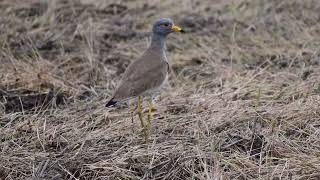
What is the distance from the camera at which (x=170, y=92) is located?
19.2ft

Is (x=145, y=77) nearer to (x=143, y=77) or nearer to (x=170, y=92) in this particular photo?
(x=143, y=77)

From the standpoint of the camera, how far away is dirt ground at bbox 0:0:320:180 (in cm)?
424

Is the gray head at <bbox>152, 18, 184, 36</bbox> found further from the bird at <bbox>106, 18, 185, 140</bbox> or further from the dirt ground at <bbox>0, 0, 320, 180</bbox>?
the dirt ground at <bbox>0, 0, 320, 180</bbox>

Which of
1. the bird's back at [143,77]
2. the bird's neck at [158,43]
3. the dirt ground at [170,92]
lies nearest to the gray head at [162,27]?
the bird's neck at [158,43]

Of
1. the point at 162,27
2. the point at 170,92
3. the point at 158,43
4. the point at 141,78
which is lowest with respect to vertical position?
the point at 170,92

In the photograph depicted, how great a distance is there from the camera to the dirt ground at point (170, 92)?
424 centimetres

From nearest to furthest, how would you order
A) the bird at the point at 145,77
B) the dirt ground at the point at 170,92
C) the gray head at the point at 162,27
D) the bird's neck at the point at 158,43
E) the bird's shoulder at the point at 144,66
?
1. the dirt ground at the point at 170,92
2. the bird at the point at 145,77
3. the bird's shoulder at the point at 144,66
4. the bird's neck at the point at 158,43
5. the gray head at the point at 162,27

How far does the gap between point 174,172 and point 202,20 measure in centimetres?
382

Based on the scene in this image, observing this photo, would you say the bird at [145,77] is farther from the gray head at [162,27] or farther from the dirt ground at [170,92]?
the dirt ground at [170,92]

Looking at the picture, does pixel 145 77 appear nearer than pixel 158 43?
Yes

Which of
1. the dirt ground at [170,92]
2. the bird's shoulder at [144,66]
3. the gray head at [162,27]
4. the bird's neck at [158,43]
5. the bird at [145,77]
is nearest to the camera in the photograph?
the dirt ground at [170,92]

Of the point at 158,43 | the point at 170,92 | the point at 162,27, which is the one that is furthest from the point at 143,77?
the point at 170,92

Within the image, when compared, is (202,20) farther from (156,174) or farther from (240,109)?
(156,174)

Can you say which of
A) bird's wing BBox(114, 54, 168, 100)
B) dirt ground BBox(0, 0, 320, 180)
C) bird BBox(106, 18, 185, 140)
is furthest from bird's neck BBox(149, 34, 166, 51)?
dirt ground BBox(0, 0, 320, 180)
